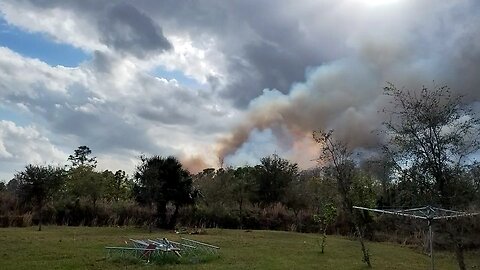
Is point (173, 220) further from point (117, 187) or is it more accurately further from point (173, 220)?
point (117, 187)

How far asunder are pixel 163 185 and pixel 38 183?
8.59m

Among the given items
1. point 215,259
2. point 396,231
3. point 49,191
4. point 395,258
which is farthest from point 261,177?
point 215,259

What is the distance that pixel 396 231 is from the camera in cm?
3988

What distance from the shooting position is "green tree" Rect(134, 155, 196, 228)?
35.2 meters

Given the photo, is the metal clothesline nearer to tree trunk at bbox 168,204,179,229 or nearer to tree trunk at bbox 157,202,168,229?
tree trunk at bbox 168,204,179,229

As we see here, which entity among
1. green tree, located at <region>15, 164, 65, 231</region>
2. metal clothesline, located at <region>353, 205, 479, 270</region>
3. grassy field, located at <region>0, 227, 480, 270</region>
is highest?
green tree, located at <region>15, 164, 65, 231</region>

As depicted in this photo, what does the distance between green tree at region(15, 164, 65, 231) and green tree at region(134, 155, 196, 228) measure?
568 centimetres

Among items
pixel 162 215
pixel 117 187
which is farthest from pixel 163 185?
pixel 117 187

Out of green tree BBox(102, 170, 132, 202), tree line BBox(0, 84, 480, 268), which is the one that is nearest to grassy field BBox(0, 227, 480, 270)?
tree line BBox(0, 84, 480, 268)

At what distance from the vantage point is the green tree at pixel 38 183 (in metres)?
33.9

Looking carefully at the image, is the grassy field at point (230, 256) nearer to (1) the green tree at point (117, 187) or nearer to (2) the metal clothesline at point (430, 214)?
(2) the metal clothesline at point (430, 214)

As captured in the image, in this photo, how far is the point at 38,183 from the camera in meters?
34.0

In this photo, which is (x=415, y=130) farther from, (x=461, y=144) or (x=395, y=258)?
(x=395, y=258)

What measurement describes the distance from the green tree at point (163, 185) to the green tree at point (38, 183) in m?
5.68
